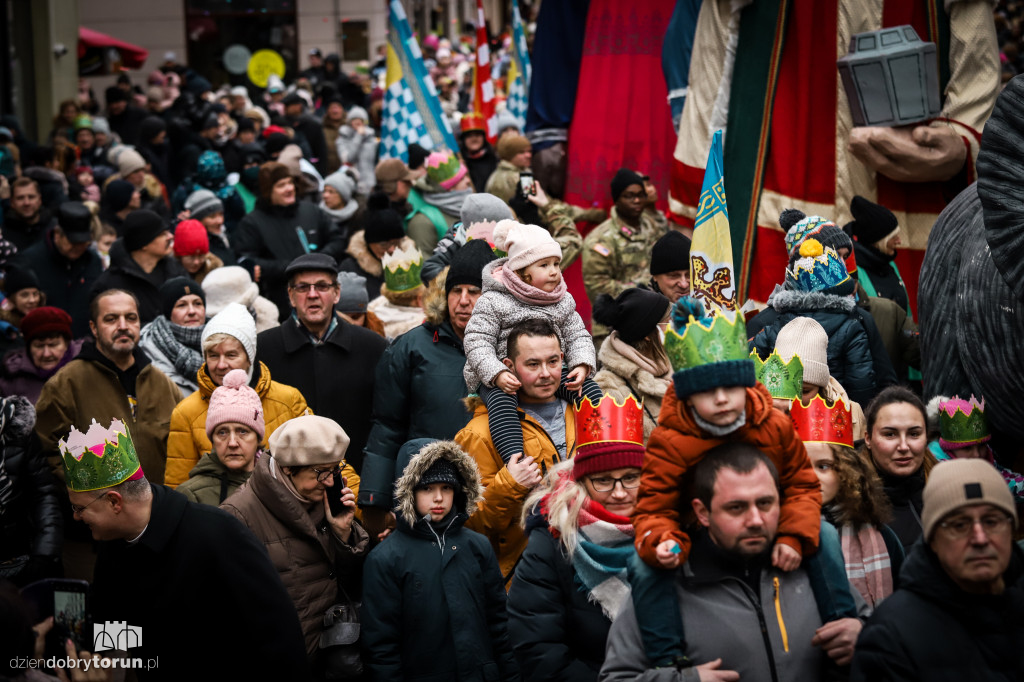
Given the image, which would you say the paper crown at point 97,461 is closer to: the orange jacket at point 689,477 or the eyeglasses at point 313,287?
the orange jacket at point 689,477

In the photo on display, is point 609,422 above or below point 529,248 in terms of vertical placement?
below

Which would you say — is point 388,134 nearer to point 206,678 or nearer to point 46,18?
point 206,678

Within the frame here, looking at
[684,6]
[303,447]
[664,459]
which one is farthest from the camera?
[684,6]

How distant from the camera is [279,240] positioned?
10.2 m

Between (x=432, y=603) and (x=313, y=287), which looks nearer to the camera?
(x=432, y=603)

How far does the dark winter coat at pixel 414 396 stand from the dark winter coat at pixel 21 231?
5981 mm

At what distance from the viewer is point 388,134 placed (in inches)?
536

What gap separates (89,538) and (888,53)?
213 inches

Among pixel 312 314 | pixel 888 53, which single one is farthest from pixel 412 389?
pixel 888 53

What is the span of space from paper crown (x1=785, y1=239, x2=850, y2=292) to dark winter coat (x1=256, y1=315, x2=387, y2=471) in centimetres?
236

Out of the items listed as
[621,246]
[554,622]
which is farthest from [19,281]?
[554,622]

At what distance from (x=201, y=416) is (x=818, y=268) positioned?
123 inches

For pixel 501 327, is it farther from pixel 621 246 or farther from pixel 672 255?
pixel 621 246

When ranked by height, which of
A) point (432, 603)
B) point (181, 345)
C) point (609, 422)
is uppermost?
point (181, 345)
